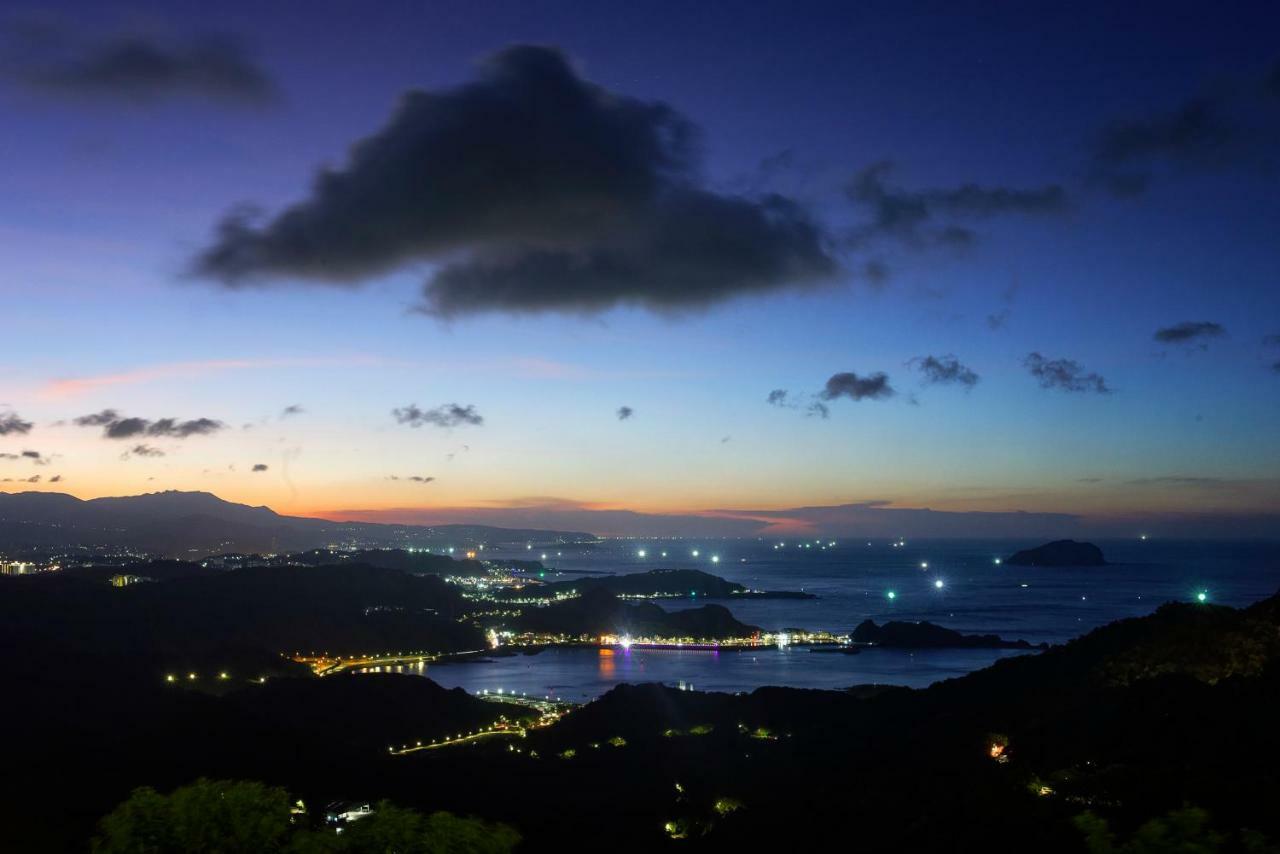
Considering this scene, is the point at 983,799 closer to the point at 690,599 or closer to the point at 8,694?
the point at 8,694

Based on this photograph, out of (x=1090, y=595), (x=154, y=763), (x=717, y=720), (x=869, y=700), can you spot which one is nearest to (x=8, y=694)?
(x=154, y=763)

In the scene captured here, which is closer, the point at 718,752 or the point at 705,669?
the point at 718,752

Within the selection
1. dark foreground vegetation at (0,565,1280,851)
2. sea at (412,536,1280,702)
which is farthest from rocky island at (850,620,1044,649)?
dark foreground vegetation at (0,565,1280,851)

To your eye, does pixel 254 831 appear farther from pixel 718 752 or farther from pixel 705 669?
pixel 705 669

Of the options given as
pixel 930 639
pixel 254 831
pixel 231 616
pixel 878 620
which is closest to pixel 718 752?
pixel 254 831

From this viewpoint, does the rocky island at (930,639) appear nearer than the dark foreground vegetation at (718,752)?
No

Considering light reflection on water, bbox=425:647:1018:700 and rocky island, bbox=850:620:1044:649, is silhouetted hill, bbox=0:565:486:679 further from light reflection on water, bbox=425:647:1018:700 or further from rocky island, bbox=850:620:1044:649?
rocky island, bbox=850:620:1044:649

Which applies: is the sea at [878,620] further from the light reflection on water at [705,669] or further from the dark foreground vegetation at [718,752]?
the dark foreground vegetation at [718,752]

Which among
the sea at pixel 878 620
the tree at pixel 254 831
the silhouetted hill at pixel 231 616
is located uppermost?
the tree at pixel 254 831

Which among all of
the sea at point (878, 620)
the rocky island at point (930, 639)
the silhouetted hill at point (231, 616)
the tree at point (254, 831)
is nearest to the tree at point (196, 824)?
the tree at point (254, 831)
